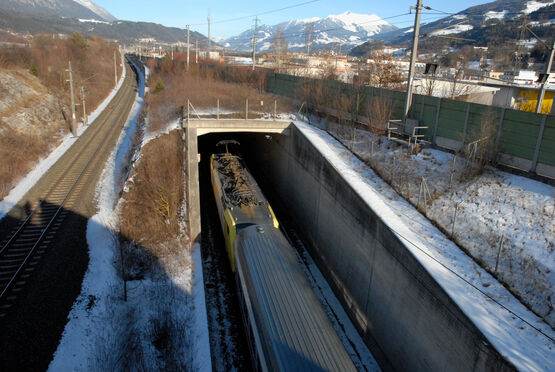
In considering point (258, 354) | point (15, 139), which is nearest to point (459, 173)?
point (258, 354)

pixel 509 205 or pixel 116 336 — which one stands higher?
pixel 509 205

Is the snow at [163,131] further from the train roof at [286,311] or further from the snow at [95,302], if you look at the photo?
the train roof at [286,311]

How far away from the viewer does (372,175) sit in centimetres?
1628

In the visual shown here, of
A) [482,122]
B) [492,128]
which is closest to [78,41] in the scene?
[482,122]

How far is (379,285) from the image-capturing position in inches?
488

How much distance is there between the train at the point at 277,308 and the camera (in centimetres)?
745

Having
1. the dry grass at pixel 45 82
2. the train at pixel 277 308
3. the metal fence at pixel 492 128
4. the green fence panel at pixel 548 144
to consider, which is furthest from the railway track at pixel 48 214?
the green fence panel at pixel 548 144

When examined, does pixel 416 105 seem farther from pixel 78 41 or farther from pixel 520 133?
pixel 78 41

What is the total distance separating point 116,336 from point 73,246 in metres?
5.66

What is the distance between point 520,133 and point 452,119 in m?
3.27

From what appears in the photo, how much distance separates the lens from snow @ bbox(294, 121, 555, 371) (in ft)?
25.3

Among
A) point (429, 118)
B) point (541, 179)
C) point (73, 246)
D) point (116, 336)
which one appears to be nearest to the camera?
point (116, 336)

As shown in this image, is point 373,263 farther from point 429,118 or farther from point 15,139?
point 15,139

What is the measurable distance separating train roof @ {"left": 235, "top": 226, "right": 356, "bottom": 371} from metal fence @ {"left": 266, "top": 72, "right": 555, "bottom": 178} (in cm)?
904
